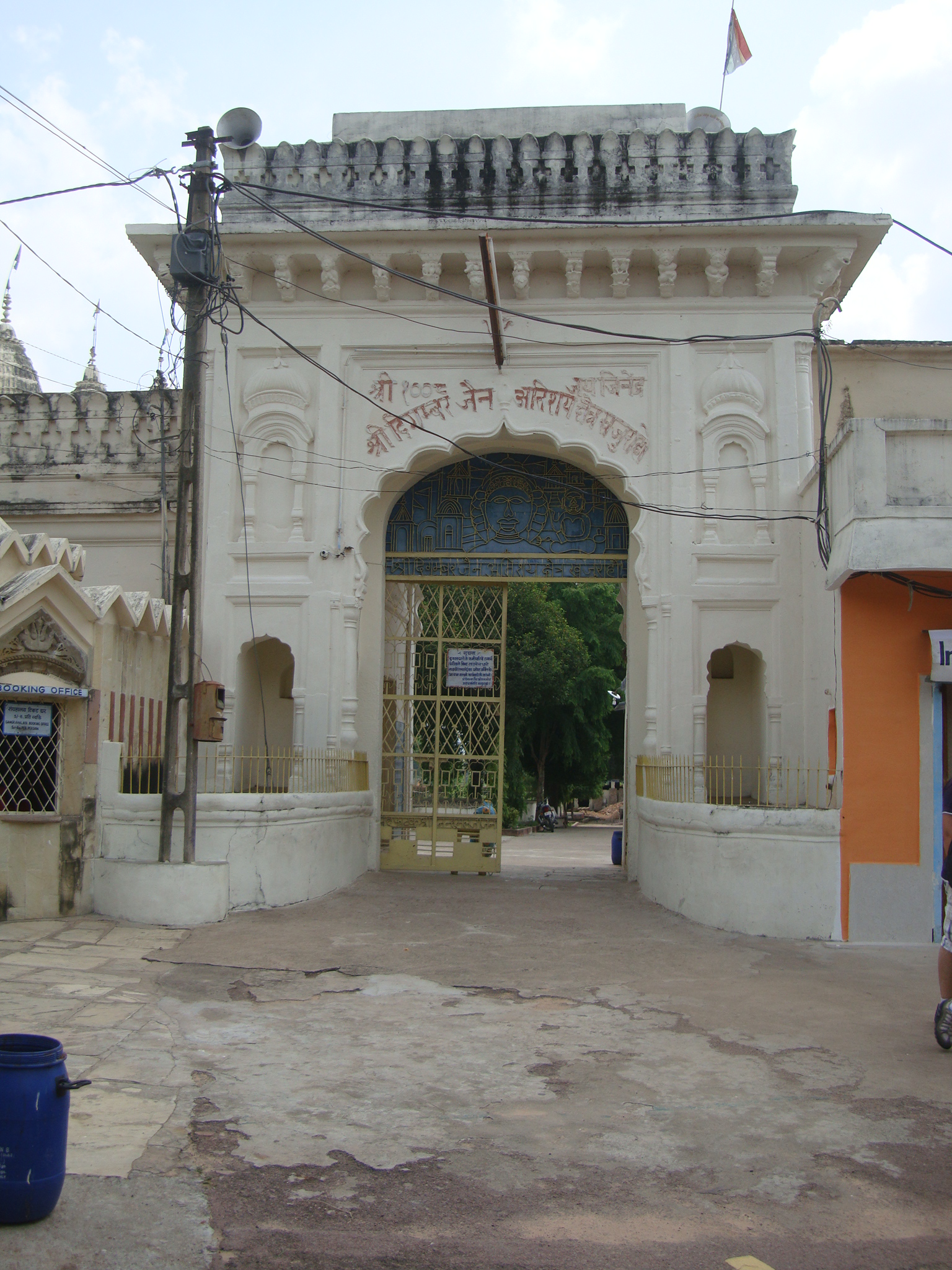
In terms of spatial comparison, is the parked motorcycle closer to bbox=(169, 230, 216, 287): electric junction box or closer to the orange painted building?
the orange painted building

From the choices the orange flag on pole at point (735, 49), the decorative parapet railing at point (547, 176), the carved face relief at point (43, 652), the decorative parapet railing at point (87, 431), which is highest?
the orange flag on pole at point (735, 49)

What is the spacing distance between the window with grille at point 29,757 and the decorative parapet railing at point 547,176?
6328 mm

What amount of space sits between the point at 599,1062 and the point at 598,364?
872 cm

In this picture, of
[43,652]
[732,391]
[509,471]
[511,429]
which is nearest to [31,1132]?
[43,652]

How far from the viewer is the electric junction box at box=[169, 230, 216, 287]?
912cm

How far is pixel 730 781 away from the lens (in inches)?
432

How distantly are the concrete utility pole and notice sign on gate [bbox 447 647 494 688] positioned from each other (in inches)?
166

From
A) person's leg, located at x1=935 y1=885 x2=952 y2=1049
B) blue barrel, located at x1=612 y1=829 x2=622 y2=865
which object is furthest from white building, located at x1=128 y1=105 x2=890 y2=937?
person's leg, located at x1=935 y1=885 x2=952 y2=1049

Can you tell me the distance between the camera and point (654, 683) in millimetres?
11727

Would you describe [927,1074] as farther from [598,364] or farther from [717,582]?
[598,364]

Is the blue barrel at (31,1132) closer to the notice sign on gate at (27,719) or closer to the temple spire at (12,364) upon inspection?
the notice sign on gate at (27,719)

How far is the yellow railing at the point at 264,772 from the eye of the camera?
1018 centimetres

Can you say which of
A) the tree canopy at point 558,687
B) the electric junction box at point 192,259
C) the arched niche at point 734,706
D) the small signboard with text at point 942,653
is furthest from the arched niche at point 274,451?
the tree canopy at point 558,687

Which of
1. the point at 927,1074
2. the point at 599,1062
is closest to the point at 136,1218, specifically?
the point at 599,1062
